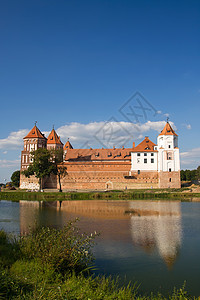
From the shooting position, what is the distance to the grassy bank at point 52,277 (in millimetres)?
4785

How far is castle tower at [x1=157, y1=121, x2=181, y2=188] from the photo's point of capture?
46.6 m

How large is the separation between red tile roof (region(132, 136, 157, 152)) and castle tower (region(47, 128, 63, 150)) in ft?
52.2

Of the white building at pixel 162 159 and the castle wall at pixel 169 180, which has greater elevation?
the white building at pixel 162 159

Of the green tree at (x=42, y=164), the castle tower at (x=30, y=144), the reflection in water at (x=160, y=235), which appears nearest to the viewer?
the reflection in water at (x=160, y=235)

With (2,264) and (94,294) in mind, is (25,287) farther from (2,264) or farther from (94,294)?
(2,264)

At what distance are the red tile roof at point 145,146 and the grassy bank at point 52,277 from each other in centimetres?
4249

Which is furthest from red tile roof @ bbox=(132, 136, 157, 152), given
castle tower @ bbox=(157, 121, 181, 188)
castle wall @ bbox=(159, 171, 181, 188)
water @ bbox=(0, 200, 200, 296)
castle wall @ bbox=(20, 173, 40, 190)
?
water @ bbox=(0, 200, 200, 296)

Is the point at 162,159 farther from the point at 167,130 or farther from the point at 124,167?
the point at 124,167

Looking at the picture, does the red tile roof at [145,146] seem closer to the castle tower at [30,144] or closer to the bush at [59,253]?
the castle tower at [30,144]

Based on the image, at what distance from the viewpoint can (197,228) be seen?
1369 cm

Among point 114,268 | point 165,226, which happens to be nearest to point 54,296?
point 114,268

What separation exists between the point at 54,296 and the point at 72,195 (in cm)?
3023

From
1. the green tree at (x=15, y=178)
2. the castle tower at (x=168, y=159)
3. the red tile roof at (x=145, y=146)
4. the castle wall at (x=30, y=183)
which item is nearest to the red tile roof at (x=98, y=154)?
the red tile roof at (x=145, y=146)

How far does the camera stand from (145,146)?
4981cm
